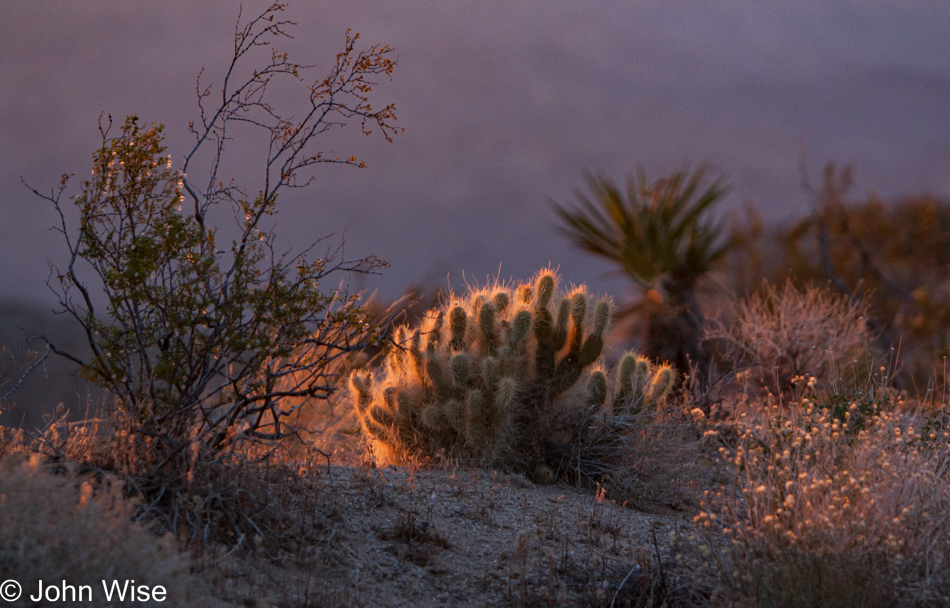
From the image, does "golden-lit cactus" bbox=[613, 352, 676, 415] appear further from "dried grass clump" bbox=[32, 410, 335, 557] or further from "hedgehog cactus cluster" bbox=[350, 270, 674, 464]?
"dried grass clump" bbox=[32, 410, 335, 557]

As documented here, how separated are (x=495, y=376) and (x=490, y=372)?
6cm

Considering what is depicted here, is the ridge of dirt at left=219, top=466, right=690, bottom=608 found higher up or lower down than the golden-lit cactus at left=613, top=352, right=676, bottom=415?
lower down

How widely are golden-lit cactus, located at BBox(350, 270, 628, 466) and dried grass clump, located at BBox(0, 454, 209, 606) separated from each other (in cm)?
376

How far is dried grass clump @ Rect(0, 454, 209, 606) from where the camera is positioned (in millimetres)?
2889

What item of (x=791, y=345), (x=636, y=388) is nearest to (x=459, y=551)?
(x=636, y=388)

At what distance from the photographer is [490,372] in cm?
675

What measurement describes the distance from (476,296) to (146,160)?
Result: 339cm

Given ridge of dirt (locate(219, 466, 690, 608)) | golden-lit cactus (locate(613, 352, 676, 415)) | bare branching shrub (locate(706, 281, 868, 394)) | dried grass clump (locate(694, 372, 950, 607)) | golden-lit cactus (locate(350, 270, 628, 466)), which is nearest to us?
dried grass clump (locate(694, 372, 950, 607))

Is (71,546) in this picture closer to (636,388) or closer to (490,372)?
(490,372)

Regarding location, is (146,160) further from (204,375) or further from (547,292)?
(547,292)

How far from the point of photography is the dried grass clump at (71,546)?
2.89m

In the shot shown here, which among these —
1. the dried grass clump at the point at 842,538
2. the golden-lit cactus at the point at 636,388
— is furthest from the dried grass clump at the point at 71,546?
the golden-lit cactus at the point at 636,388

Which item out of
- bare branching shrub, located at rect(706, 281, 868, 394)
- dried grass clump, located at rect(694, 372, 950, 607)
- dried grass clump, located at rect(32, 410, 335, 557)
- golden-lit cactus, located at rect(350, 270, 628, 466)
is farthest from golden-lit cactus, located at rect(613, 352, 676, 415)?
bare branching shrub, located at rect(706, 281, 868, 394)

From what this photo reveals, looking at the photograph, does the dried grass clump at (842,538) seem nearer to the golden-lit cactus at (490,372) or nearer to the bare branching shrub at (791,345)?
the golden-lit cactus at (490,372)
